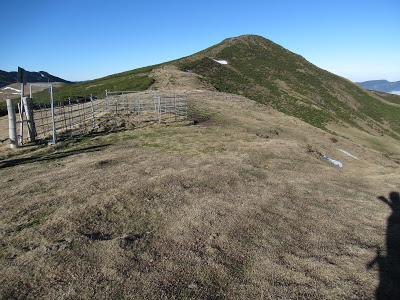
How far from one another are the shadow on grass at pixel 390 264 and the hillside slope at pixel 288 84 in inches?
1600

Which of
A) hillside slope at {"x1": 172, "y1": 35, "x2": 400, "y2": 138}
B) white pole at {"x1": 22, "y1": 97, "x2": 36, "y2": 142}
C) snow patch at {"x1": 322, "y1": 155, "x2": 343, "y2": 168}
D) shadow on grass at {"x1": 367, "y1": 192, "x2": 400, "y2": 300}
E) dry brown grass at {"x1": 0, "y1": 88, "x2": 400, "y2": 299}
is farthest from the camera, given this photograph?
hillside slope at {"x1": 172, "y1": 35, "x2": 400, "y2": 138}

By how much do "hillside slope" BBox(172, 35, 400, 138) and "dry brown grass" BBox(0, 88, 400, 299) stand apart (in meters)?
Result: 38.0

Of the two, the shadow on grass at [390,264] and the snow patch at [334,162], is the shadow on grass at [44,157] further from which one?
the shadow on grass at [390,264]

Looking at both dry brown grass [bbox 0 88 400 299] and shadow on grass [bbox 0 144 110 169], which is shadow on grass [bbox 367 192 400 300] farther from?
shadow on grass [bbox 0 144 110 169]

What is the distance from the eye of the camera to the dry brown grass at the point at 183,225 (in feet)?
27.1

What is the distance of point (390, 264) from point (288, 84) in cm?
7033

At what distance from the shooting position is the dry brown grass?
8250mm

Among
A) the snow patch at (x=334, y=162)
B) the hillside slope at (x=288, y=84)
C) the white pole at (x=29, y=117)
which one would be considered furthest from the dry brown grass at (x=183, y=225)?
the hillside slope at (x=288, y=84)

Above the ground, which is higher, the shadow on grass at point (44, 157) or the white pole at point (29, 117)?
the white pole at point (29, 117)

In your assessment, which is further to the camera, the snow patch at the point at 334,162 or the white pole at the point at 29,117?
the snow patch at the point at 334,162

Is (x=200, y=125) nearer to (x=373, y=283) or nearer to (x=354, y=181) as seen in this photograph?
(x=354, y=181)

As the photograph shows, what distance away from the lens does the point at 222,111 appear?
36.4 m

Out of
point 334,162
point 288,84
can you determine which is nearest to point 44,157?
point 334,162

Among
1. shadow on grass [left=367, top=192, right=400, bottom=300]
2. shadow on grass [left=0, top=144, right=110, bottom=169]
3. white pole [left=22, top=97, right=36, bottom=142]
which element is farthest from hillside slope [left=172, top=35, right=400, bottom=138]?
shadow on grass [left=367, top=192, right=400, bottom=300]
